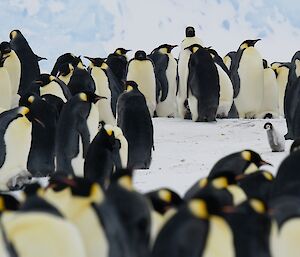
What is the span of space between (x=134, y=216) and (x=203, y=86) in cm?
605

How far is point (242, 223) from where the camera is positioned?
3.33 m

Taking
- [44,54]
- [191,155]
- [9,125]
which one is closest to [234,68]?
[191,155]

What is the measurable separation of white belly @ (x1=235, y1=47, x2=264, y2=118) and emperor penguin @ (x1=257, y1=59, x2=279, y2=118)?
98mm

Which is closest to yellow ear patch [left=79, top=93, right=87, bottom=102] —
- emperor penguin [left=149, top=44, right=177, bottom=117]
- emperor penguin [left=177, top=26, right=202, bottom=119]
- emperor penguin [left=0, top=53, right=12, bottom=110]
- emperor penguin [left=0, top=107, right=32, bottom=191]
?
emperor penguin [left=0, top=107, right=32, bottom=191]

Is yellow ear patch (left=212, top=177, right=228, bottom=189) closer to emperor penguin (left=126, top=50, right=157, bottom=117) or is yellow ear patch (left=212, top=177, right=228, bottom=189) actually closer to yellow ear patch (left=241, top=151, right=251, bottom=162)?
yellow ear patch (left=241, top=151, right=251, bottom=162)

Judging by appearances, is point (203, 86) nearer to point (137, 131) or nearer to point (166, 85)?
point (166, 85)

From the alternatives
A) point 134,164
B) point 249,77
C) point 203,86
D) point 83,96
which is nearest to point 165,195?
point 83,96

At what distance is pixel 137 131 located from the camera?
7359mm

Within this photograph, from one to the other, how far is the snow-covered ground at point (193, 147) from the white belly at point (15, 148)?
925mm

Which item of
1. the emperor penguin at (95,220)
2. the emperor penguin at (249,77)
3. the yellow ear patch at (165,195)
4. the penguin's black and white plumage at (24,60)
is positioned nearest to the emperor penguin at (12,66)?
the penguin's black and white plumage at (24,60)

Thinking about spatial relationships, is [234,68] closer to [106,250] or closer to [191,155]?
[191,155]

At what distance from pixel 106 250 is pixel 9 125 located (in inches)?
118

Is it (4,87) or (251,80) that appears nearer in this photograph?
(4,87)

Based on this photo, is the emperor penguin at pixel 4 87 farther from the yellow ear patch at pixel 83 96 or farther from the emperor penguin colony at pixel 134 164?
the yellow ear patch at pixel 83 96
